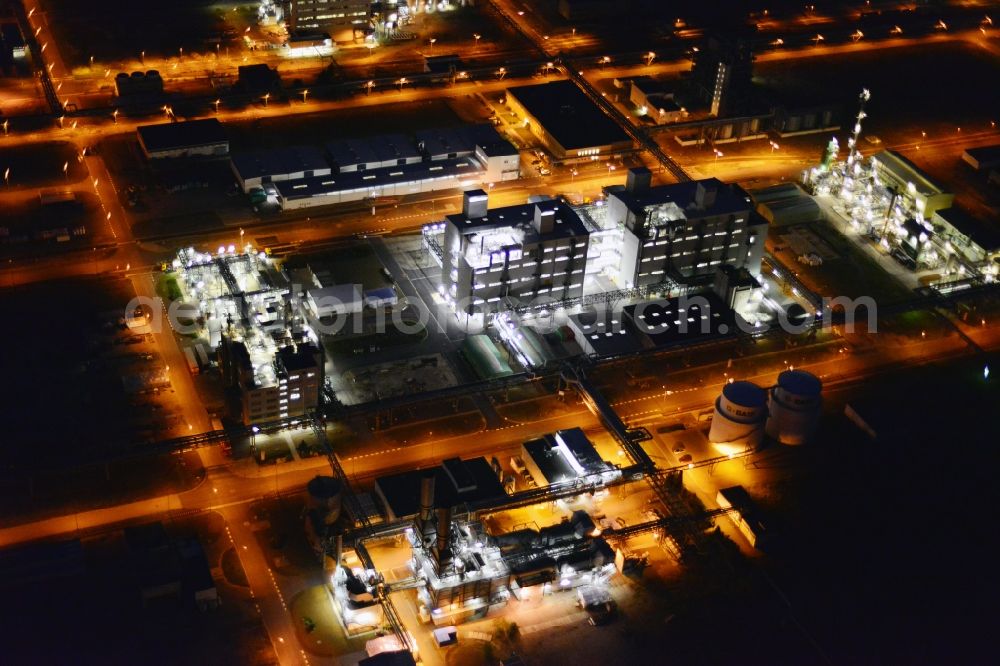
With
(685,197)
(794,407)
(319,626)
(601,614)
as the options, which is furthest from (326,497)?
(685,197)

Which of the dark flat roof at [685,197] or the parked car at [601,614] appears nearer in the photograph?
the parked car at [601,614]

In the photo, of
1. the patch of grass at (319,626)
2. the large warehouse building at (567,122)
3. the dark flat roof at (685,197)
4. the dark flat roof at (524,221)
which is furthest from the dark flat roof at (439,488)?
the large warehouse building at (567,122)

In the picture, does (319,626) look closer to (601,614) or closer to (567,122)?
(601,614)

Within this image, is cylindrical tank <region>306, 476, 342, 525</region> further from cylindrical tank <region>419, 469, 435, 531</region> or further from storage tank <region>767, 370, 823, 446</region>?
storage tank <region>767, 370, 823, 446</region>

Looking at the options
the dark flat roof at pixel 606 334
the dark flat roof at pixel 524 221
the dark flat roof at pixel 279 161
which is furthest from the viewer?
the dark flat roof at pixel 279 161

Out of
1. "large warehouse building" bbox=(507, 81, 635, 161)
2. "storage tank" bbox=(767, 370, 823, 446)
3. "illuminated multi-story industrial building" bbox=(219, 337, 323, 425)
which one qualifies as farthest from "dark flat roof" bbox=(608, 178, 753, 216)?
"illuminated multi-story industrial building" bbox=(219, 337, 323, 425)

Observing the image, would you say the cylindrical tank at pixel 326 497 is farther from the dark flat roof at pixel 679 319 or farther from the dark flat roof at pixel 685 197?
the dark flat roof at pixel 685 197

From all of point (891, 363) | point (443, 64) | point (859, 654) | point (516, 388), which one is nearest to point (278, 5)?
point (443, 64)
